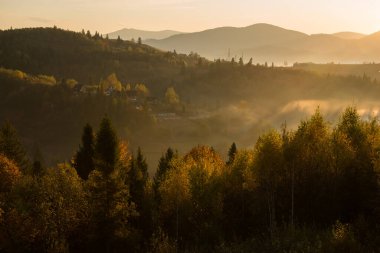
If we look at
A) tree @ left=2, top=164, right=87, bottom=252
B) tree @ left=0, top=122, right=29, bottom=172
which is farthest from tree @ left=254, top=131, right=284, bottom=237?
tree @ left=0, top=122, right=29, bottom=172

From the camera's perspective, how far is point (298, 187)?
46062 millimetres

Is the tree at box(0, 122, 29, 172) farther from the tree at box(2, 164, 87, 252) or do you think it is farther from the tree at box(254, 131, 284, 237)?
the tree at box(254, 131, 284, 237)

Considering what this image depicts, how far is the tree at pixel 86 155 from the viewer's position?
179ft

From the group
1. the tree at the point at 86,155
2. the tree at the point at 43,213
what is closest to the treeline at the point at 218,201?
the tree at the point at 43,213

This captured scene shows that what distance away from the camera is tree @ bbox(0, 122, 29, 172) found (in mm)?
60594

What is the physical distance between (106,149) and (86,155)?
16.3m

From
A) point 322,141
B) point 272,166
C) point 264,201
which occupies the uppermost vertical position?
point 322,141

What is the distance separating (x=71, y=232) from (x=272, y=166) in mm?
22265

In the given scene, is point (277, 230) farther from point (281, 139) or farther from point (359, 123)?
point (359, 123)

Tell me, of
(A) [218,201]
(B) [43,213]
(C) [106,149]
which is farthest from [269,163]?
(B) [43,213]

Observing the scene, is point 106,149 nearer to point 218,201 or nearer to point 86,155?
point 218,201

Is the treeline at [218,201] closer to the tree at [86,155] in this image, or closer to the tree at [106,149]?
the tree at [106,149]

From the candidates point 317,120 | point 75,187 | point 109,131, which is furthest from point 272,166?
point 75,187

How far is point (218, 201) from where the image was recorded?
45.2m
